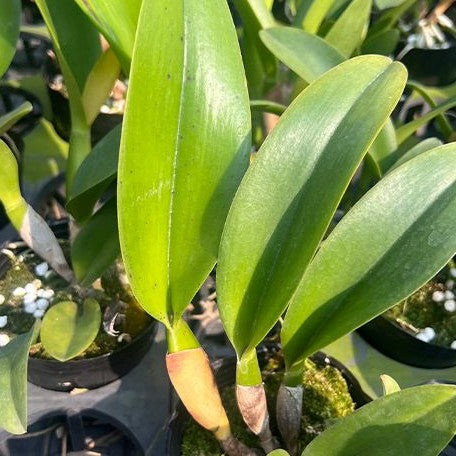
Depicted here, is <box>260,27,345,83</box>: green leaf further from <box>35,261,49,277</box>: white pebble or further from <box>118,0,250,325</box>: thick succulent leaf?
<box>35,261,49,277</box>: white pebble

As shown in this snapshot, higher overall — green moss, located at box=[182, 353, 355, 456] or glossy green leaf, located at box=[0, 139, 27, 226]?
glossy green leaf, located at box=[0, 139, 27, 226]

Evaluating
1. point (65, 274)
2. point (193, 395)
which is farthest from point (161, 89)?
point (65, 274)

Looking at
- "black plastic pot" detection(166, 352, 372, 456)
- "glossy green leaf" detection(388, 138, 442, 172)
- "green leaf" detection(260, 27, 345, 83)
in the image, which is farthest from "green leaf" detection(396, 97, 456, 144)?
"black plastic pot" detection(166, 352, 372, 456)

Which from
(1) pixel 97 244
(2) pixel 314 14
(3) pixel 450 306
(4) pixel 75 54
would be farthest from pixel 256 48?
(3) pixel 450 306

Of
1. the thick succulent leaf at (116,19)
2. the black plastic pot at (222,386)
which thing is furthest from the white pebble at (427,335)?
the thick succulent leaf at (116,19)

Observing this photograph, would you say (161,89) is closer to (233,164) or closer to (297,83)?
(233,164)

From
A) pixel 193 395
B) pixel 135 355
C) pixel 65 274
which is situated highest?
pixel 193 395

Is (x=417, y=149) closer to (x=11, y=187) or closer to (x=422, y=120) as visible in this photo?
(x=422, y=120)

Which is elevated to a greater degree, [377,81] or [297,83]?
[377,81]
